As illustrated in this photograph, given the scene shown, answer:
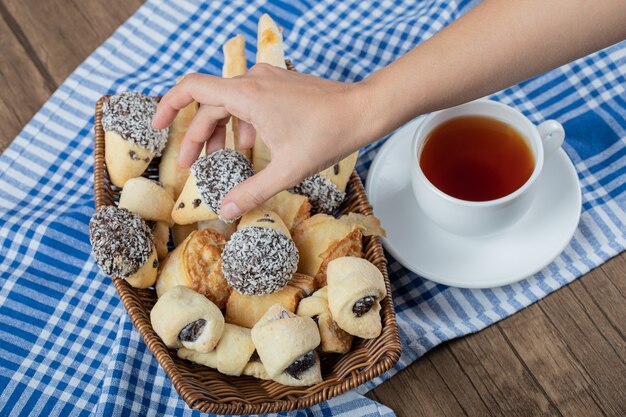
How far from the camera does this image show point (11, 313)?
1.28 m

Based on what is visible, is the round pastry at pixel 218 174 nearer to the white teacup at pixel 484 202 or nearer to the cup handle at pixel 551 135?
the white teacup at pixel 484 202

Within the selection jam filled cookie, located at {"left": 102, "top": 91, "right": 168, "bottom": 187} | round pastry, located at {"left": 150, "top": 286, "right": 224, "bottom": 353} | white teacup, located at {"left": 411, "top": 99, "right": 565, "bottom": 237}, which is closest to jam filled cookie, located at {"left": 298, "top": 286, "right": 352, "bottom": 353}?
round pastry, located at {"left": 150, "top": 286, "right": 224, "bottom": 353}

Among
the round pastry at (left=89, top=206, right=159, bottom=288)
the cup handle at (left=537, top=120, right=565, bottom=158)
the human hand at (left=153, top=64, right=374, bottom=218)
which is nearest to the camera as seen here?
the human hand at (left=153, top=64, right=374, bottom=218)

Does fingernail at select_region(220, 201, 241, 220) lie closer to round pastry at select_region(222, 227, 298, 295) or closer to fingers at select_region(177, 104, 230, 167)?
round pastry at select_region(222, 227, 298, 295)

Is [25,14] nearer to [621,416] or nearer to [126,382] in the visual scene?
[126,382]

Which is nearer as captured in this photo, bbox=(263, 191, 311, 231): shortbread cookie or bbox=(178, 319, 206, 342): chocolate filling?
bbox=(178, 319, 206, 342): chocolate filling

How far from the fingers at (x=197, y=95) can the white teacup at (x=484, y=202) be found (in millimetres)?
332

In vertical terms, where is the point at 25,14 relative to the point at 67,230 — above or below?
above

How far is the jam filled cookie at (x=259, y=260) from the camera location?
3.34ft

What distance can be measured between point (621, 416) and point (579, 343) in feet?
0.43

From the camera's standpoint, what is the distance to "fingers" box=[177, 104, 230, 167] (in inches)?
43.9

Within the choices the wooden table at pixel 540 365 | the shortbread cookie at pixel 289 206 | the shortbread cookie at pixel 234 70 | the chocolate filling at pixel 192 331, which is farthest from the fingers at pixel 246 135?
the wooden table at pixel 540 365

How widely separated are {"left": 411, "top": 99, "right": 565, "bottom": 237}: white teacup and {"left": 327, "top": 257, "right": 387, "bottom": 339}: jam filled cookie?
0.17 m

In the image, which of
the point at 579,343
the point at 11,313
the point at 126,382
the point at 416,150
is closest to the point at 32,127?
the point at 11,313
